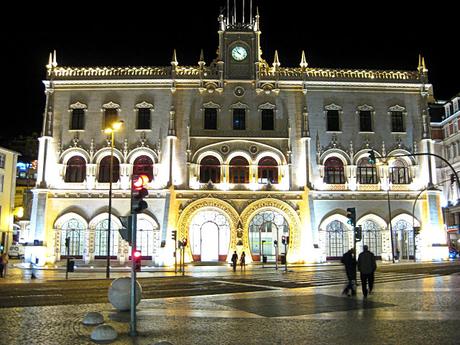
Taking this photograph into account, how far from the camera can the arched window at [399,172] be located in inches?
1773

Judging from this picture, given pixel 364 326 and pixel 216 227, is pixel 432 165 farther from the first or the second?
pixel 364 326

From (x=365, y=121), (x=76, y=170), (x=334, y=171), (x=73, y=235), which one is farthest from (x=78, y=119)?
(x=365, y=121)

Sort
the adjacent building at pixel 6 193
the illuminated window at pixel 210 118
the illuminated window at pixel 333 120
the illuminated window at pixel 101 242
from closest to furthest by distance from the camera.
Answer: the illuminated window at pixel 101 242 < the illuminated window at pixel 210 118 < the illuminated window at pixel 333 120 < the adjacent building at pixel 6 193

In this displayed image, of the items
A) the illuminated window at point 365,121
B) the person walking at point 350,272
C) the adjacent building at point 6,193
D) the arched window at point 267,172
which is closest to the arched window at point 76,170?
the arched window at point 267,172

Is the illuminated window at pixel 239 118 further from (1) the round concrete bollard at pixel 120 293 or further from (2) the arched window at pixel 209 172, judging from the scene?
(1) the round concrete bollard at pixel 120 293

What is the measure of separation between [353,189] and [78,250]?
2443 cm

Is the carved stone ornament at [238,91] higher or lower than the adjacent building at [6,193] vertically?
higher

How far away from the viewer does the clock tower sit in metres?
45.3

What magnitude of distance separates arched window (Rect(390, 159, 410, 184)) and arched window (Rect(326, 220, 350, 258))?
253 inches

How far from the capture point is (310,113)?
4519cm

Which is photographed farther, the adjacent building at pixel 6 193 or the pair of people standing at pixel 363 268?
the adjacent building at pixel 6 193

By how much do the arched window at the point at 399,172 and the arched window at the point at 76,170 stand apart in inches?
1079

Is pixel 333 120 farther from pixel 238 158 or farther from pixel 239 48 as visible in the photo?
pixel 239 48

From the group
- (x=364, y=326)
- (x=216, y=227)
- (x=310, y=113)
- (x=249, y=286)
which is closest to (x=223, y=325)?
(x=364, y=326)
